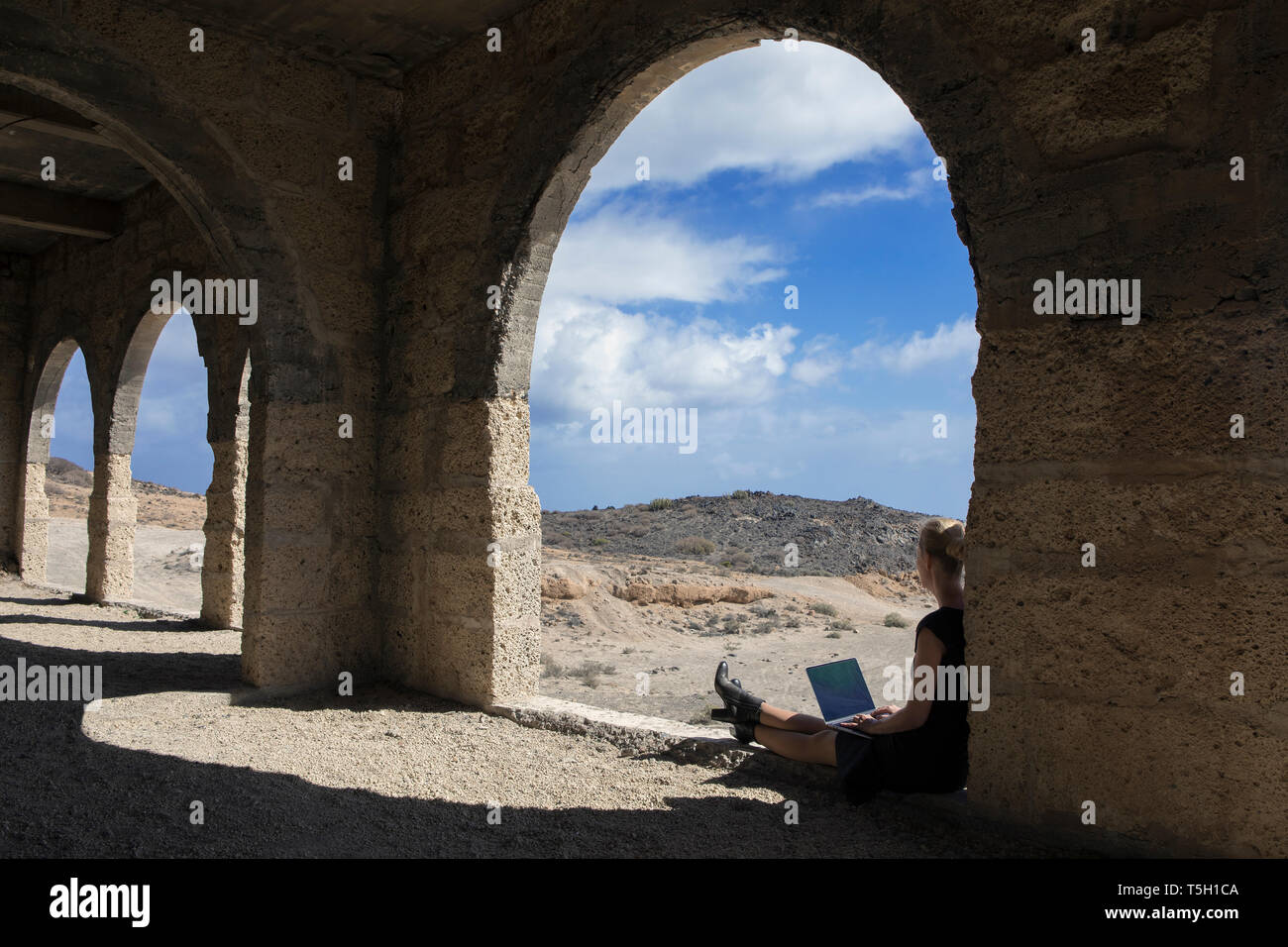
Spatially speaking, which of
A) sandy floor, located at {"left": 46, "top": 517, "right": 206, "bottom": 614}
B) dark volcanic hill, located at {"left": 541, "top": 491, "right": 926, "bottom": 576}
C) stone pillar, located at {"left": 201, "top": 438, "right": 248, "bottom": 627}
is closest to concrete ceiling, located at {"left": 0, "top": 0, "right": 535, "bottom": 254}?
stone pillar, located at {"left": 201, "top": 438, "right": 248, "bottom": 627}

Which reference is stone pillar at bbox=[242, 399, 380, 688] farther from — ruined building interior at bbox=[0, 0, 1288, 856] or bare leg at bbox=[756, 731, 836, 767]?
bare leg at bbox=[756, 731, 836, 767]

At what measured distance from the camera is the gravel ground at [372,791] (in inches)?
122

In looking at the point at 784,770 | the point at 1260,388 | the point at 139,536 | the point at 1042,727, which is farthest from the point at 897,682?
the point at 139,536

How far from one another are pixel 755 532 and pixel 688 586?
7.40m

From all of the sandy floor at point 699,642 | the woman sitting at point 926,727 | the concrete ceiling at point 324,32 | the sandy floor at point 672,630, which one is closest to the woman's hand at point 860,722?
the woman sitting at point 926,727

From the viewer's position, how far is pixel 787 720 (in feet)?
12.7

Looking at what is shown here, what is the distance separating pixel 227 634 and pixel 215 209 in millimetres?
3960

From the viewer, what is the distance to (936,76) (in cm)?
337

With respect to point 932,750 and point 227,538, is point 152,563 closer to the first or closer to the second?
point 227,538

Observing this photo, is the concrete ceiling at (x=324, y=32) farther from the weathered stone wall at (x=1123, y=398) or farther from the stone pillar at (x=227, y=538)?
the stone pillar at (x=227, y=538)

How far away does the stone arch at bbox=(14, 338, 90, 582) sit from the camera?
37.3ft

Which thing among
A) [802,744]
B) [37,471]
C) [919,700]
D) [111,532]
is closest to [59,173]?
[111,532]

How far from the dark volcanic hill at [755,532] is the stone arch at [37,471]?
382 inches
